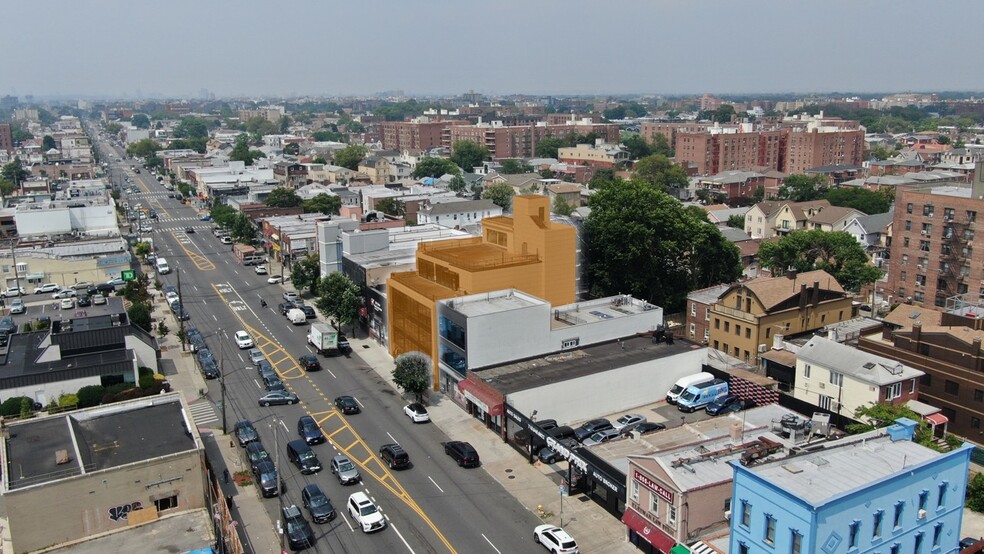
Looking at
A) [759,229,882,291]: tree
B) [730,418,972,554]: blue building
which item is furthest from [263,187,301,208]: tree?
[730,418,972,554]: blue building

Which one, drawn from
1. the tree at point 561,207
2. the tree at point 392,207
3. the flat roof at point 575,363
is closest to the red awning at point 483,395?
the flat roof at point 575,363

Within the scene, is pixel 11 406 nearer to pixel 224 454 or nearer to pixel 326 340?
pixel 224 454

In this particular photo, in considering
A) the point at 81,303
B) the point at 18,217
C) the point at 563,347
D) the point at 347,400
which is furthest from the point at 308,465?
the point at 18,217

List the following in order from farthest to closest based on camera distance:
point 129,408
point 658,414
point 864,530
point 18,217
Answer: point 18,217
point 658,414
point 129,408
point 864,530

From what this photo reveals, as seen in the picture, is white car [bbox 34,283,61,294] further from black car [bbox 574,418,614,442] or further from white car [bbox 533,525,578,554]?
white car [bbox 533,525,578,554]

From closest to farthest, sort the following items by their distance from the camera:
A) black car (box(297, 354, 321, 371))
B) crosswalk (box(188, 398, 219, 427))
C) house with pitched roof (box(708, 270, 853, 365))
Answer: crosswalk (box(188, 398, 219, 427))
house with pitched roof (box(708, 270, 853, 365))
black car (box(297, 354, 321, 371))

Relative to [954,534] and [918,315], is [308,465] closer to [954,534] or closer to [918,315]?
[954,534]

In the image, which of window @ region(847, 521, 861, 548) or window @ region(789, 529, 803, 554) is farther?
window @ region(847, 521, 861, 548)

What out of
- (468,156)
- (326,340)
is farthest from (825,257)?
(468,156)
